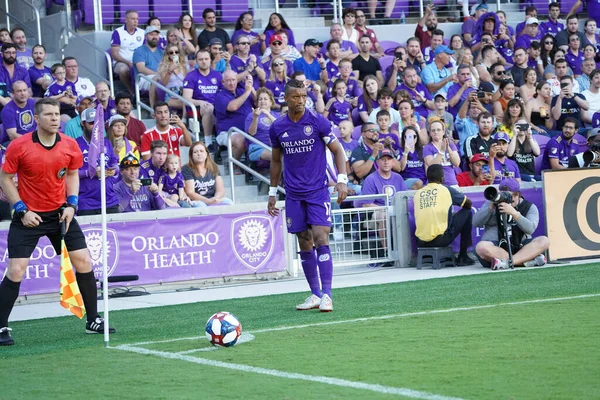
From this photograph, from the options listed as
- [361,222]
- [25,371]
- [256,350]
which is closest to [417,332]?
[256,350]

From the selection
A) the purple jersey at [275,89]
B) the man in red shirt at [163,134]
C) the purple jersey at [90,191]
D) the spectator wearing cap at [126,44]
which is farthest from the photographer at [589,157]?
the spectator wearing cap at [126,44]

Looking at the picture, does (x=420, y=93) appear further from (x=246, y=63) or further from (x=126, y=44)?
(x=126, y=44)

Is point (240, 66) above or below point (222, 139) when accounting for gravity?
above

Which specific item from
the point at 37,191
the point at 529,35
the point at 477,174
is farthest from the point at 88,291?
the point at 529,35

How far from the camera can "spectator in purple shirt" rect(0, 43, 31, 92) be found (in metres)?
16.4

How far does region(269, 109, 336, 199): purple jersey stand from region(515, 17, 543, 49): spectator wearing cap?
13.2 meters

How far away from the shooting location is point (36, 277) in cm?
1252

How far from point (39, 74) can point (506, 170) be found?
8.00 meters

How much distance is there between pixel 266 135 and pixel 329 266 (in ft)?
23.0

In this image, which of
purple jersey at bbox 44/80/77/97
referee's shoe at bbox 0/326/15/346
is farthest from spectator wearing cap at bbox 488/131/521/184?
referee's shoe at bbox 0/326/15/346

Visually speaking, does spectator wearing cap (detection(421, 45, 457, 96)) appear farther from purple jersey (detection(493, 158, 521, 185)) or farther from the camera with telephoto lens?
the camera with telephoto lens

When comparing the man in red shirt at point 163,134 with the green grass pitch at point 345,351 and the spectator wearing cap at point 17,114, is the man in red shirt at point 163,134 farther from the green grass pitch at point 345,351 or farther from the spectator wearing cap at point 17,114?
the green grass pitch at point 345,351

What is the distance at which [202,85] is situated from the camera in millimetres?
17594

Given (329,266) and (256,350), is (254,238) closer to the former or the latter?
(329,266)
